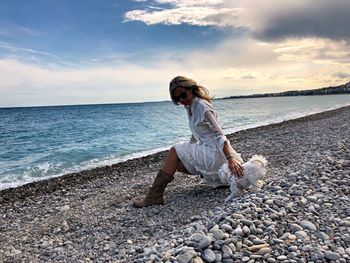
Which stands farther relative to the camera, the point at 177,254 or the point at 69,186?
the point at 69,186

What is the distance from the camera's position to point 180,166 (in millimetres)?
6242

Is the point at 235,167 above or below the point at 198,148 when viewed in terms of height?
below

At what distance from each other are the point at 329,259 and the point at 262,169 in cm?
226

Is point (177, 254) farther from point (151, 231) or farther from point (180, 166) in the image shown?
point (180, 166)

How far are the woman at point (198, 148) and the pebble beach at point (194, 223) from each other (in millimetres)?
400

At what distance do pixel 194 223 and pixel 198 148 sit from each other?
152 centimetres

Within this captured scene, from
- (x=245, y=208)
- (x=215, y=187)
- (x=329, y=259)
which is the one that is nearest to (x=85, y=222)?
(x=215, y=187)

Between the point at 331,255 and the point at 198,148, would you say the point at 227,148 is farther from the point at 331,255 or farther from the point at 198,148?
the point at 331,255

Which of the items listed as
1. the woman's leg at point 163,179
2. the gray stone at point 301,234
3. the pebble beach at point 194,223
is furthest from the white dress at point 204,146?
the gray stone at point 301,234

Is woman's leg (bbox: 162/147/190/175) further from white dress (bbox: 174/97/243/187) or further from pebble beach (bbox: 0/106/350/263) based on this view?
pebble beach (bbox: 0/106/350/263)

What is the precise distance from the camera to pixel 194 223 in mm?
4820

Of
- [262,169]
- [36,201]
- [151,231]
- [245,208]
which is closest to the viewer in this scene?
[245,208]

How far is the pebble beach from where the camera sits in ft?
12.3

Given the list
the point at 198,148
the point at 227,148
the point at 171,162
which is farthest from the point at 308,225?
the point at 171,162
